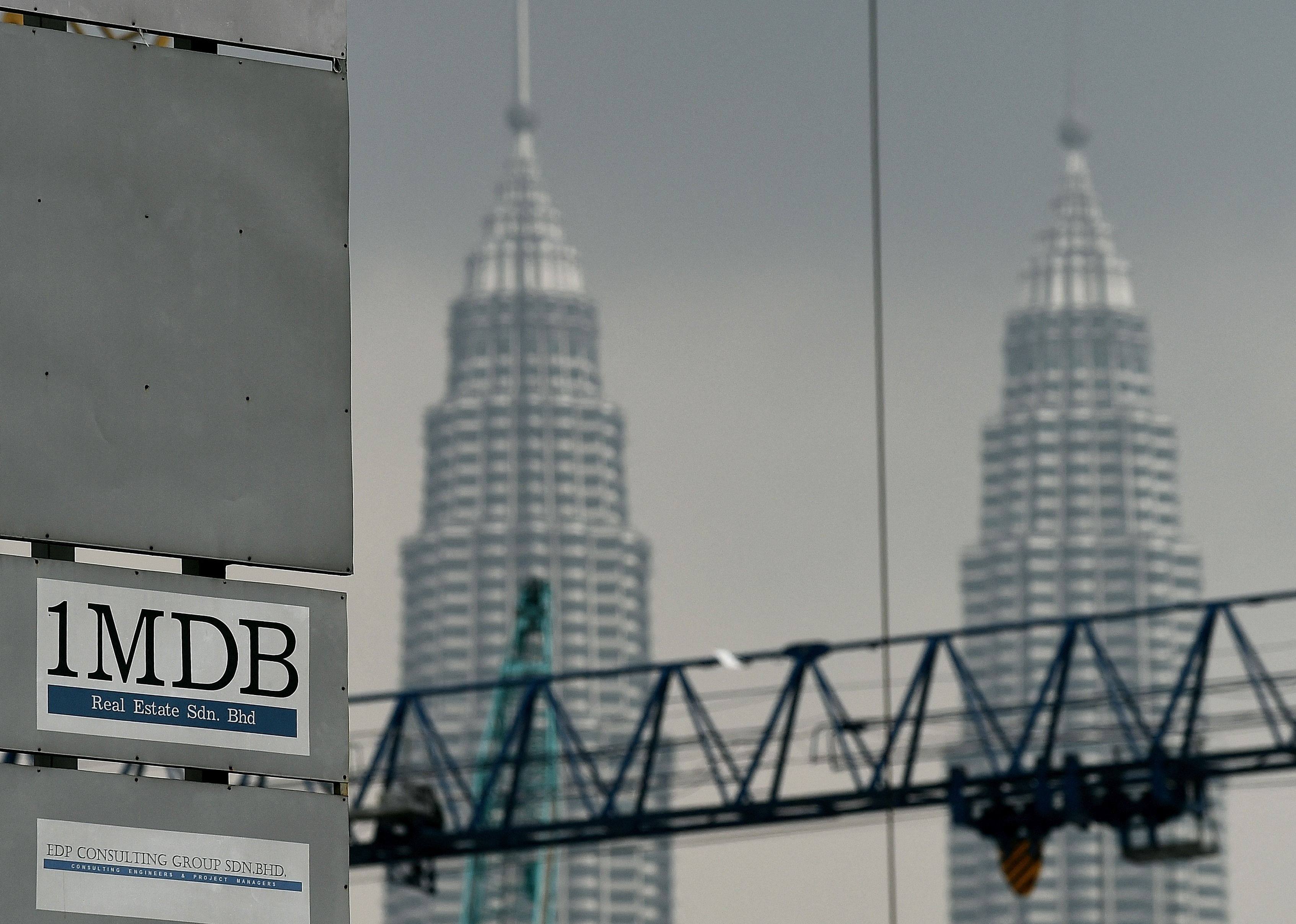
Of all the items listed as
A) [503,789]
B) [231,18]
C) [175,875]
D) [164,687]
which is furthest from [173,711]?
[503,789]

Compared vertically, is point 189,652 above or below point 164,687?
above

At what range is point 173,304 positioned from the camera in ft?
31.6

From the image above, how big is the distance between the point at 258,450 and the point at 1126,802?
4358 cm

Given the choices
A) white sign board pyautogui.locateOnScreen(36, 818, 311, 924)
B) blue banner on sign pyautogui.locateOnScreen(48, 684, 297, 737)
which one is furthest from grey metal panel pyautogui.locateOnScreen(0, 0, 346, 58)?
white sign board pyautogui.locateOnScreen(36, 818, 311, 924)

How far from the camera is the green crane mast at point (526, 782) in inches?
3305

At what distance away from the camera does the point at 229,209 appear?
9.82 metres

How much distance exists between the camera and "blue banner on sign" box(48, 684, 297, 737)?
9.12m

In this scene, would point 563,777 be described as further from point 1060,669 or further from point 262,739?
point 262,739

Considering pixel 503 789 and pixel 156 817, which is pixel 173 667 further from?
pixel 503 789

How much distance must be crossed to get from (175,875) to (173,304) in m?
2.07

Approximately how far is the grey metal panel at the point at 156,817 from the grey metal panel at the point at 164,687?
9 centimetres

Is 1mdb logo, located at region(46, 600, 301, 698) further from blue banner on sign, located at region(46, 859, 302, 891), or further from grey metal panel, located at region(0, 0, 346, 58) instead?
grey metal panel, located at region(0, 0, 346, 58)

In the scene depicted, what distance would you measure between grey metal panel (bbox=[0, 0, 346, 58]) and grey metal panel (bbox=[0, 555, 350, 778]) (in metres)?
2.07

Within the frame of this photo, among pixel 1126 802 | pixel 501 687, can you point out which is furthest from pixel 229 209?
pixel 501 687
